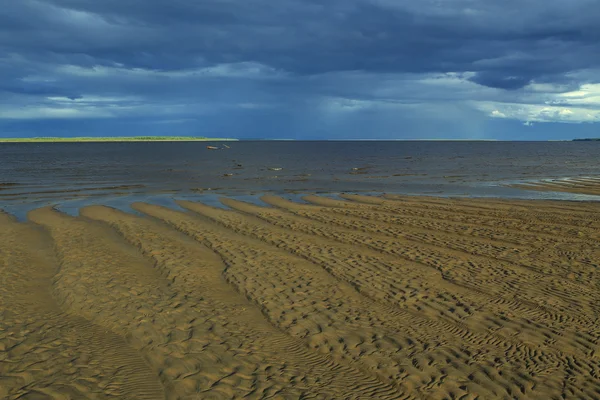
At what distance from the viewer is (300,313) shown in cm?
917

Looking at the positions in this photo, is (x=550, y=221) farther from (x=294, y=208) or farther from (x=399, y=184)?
(x=399, y=184)

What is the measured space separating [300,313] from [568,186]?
112 feet

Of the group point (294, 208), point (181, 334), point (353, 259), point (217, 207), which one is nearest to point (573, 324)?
point (353, 259)

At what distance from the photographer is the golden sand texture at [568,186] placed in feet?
108

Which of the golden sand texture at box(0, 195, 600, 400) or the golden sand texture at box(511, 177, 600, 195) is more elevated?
the golden sand texture at box(511, 177, 600, 195)

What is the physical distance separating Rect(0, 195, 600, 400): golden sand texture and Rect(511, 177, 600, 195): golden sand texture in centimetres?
1739

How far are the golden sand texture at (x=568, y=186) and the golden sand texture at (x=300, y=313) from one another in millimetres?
17390

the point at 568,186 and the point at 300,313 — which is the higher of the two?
the point at 568,186

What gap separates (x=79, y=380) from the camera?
6562 mm

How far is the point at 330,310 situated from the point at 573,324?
4.58 metres

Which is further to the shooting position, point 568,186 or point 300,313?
point 568,186

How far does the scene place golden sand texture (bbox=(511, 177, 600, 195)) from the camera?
32947mm

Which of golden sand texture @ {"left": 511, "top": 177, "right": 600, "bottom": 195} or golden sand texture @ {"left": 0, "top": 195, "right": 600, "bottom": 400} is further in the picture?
golden sand texture @ {"left": 511, "top": 177, "right": 600, "bottom": 195}

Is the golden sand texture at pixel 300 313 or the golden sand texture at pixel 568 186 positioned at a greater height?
the golden sand texture at pixel 568 186
